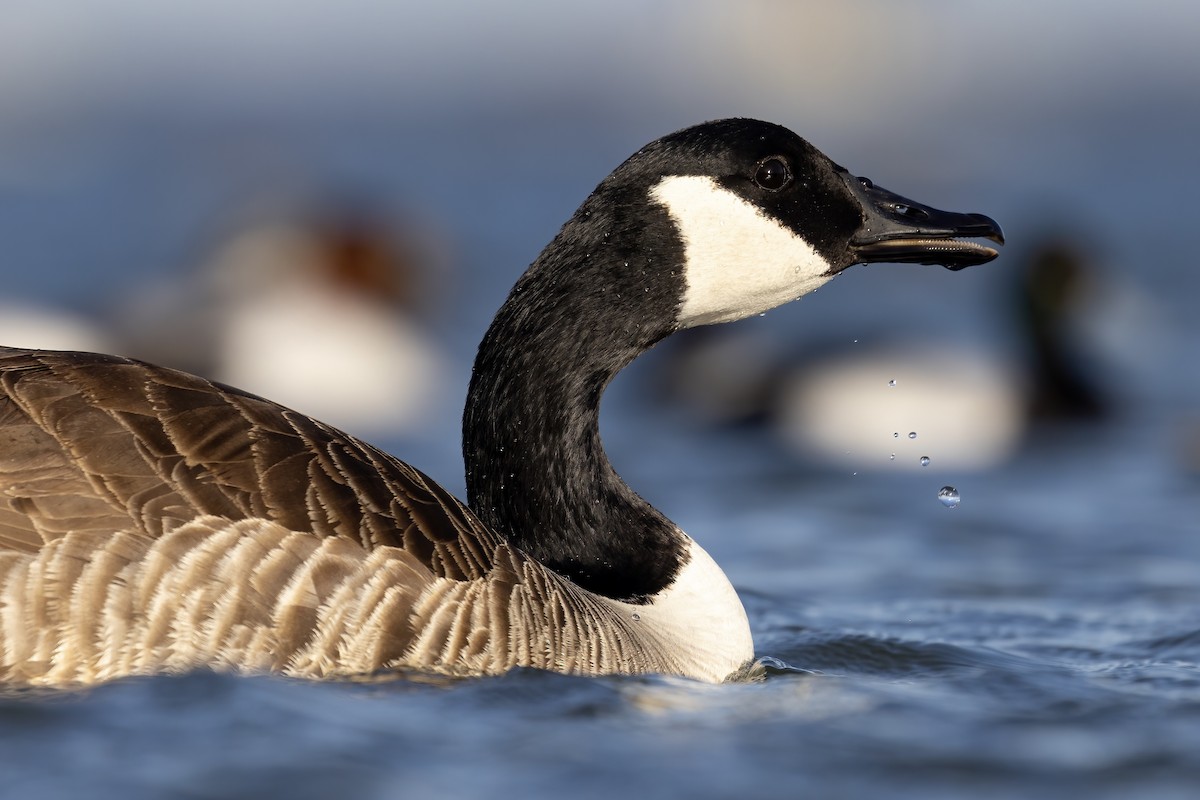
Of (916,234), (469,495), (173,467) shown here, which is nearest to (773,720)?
(469,495)

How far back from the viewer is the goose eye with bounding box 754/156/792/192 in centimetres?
572

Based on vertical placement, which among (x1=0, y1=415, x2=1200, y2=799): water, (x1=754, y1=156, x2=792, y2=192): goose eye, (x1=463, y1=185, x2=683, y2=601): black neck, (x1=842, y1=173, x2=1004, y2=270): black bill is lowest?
(x1=0, y1=415, x2=1200, y2=799): water

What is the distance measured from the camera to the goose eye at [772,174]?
5.72 m

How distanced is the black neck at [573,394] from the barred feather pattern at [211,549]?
2.27ft

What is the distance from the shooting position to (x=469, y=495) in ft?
19.2

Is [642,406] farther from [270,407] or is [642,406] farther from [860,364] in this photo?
[270,407]

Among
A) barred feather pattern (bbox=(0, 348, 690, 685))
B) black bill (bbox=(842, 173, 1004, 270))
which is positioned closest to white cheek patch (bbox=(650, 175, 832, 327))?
black bill (bbox=(842, 173, 1004, 270))

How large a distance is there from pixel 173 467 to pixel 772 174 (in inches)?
94.8

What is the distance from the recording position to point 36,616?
169 inches

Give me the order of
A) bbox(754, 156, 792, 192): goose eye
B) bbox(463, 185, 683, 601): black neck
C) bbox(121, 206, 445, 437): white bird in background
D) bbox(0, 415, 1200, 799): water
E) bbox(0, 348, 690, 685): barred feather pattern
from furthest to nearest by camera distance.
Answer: bbox(121, 206, 445, 437): white bird in background
bbox(754, 156, 792, 192): goose eye
bbox(463, 185, 683, 601): black neck
bbox(0, 348, 690, 685): barred feather pattern
bbox(0, 415, 1200, 799): water

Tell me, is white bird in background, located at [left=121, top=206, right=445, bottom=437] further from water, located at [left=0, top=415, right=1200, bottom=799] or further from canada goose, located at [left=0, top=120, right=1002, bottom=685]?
canada goose, located at [left=0, top=120, right=1002, bottom=685]

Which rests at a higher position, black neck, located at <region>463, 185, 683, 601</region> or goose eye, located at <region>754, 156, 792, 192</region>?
goose eye, located at <region>754, 156, 792, 192</region>

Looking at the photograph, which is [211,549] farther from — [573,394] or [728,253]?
[728,253]

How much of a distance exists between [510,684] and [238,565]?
900mm
